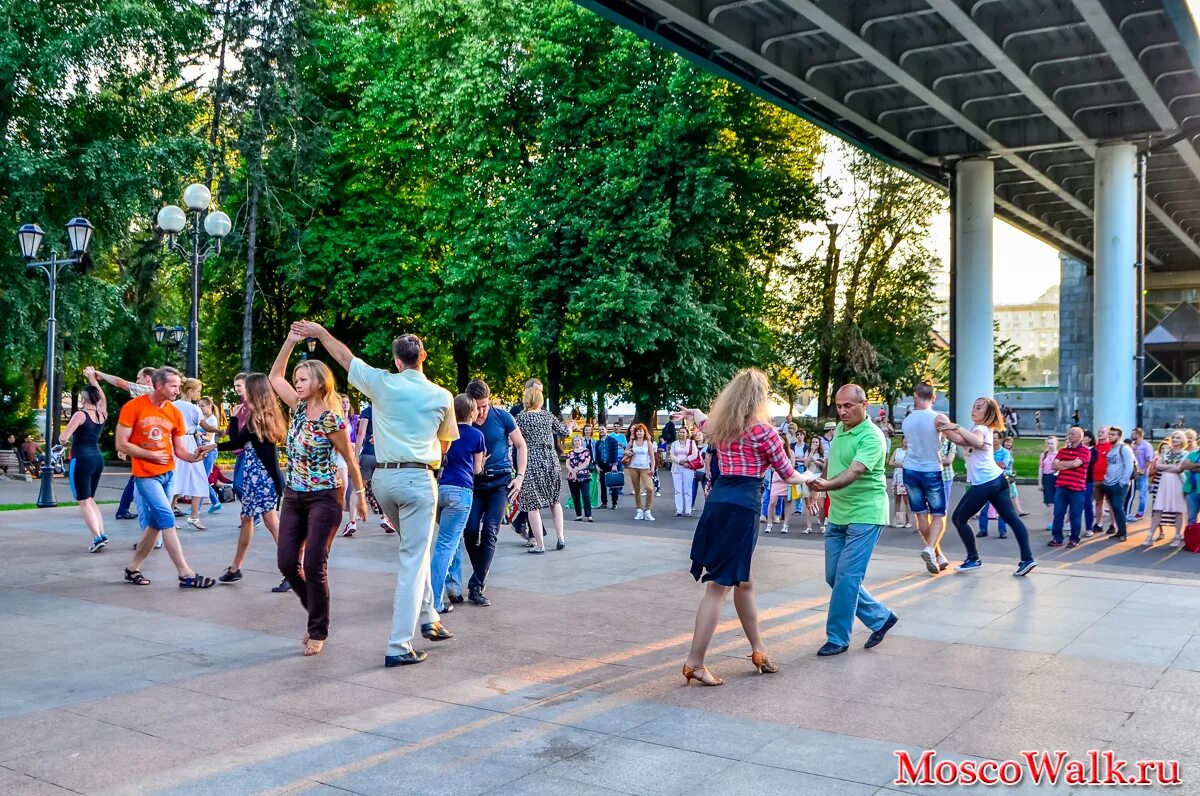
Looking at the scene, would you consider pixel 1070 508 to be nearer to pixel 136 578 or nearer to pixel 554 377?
pixel 136 578

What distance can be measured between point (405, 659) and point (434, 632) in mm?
768

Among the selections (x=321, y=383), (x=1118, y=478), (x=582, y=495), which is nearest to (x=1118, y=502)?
(x=1118, y=478)

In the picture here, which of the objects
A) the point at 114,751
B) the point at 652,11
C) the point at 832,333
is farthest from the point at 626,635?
the point at 832,333

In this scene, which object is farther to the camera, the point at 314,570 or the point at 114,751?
the point at 314,570

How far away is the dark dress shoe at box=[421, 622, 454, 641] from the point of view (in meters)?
7.29

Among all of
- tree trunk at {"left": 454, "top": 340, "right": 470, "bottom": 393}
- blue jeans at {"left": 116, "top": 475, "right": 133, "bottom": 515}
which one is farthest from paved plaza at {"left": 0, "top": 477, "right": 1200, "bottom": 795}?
tree trunk at {"left": 454, "top": 340, "right": 470, "bottom": 393}

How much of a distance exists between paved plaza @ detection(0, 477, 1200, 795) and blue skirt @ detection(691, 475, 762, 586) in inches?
27.0

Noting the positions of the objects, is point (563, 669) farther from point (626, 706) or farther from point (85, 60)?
point (85, 60)

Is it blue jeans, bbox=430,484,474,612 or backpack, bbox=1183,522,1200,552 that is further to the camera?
backpack, bbox=1183,522,1200,552

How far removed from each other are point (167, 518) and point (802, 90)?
64.9ft

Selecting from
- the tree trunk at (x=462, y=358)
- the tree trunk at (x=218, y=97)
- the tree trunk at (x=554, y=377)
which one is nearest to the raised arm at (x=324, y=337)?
the tree trunk at (x=554, y=377)

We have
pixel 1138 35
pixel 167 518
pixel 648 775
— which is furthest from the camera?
pixel 1138 35

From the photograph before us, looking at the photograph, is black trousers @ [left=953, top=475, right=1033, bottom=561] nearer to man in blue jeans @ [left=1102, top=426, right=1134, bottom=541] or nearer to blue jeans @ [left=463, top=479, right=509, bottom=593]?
blue jeans @ [left=463, top=479, right=509, bottom=593]

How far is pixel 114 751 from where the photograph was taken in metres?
4.84
